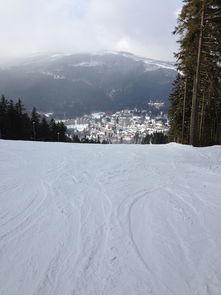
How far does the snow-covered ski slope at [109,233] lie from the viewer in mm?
2168

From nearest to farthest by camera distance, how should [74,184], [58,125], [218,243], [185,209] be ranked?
[218,243], [185,209], [74,184], [58,125]

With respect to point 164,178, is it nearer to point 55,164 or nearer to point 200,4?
point 55,164

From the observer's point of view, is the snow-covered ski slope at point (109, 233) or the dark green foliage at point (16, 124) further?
the dark green foliage at point (16, 124)

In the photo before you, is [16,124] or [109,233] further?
[16,124]

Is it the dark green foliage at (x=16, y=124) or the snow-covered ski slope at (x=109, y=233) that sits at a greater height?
the dark green foliage at (x=16, y=124)

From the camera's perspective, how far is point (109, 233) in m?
3.02

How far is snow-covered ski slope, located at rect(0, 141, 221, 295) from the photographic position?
217 cm

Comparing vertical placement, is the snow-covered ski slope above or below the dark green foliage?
below

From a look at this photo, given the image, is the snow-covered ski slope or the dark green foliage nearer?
the snow-covered ski slope

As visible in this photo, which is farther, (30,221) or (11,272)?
(30,221)

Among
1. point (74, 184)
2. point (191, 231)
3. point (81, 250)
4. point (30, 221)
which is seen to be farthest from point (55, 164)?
point (191, 231)

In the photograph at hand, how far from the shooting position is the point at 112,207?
153 inches

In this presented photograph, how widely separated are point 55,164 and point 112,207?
389 centimetres

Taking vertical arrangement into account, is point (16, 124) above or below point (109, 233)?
above
